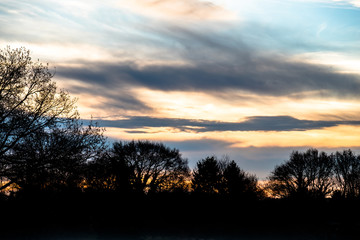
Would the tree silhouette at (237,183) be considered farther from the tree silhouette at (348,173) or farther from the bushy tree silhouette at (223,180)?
the tree silhouette at (348,173)

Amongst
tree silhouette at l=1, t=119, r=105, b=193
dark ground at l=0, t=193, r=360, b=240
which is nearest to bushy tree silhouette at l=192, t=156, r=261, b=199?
dark ground at l=0, t=193, r=360, b=240

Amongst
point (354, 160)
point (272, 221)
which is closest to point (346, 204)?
point (272, 221)

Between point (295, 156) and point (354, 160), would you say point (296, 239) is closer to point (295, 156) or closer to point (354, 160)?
point (295, 156)

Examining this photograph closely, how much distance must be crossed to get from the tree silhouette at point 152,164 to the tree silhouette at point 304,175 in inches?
800

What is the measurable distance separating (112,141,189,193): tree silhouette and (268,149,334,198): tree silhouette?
800 inches

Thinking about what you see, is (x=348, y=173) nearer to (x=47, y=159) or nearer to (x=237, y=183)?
(x=237, y=183)

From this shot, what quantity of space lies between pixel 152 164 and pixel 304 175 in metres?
32.9

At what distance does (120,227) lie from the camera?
46031 mm

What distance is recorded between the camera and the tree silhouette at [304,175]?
75375mm

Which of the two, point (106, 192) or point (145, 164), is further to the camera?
point (145, 164)

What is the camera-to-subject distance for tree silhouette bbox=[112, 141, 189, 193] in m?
68.9

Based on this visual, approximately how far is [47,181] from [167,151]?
5021 centimetres

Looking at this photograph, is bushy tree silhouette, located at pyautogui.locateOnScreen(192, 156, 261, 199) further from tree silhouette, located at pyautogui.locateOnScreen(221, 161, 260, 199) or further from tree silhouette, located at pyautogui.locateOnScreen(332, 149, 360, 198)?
A: tree silhouette, located at pyautogui.locateOnScreen(332, 149, 360, 198)

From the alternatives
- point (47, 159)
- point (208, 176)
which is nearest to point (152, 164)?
point (208, 176)
